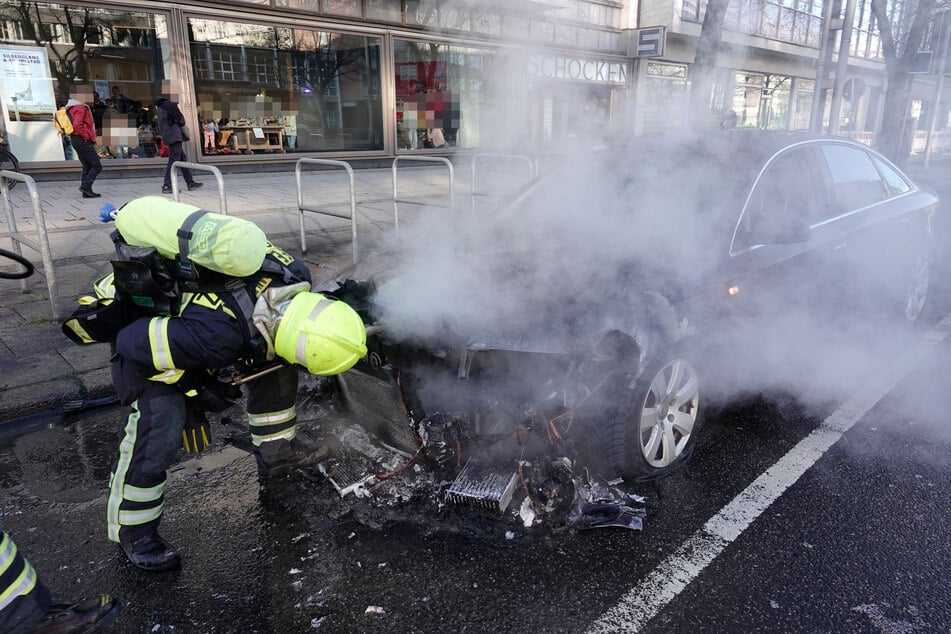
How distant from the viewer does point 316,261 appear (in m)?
6.59

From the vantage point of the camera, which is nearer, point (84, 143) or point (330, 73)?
point (84, 143)

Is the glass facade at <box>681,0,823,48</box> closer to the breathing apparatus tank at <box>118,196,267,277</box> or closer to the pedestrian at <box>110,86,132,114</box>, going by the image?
the pedestrian at <box>110,86,132,114</box>

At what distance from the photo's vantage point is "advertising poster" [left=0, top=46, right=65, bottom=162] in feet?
30.7

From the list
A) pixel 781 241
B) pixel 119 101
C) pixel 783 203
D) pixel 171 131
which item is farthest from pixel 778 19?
pixel 781 241

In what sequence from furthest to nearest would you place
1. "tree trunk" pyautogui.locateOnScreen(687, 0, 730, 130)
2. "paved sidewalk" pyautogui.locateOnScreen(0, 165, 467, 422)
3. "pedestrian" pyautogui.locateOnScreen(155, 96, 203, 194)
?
"pedestrian" pyautogui.locateOnScreen(155, 96, 203, 194) < "tree trunk" pyautogui.locateOnScreen(687, 0, 730, 130) < "paved sidewalk" pyautogui.locateOnScreen(0, 165, 467, 422)

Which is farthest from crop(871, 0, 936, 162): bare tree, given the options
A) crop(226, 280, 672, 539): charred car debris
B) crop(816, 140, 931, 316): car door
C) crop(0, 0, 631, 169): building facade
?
crop(226, 280, 672, 539): charred car debris

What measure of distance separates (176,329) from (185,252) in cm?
26

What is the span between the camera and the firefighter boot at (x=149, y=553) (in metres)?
2.32

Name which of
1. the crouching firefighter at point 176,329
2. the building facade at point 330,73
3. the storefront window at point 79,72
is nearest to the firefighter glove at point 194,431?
the crouching firefighter at point 176,329

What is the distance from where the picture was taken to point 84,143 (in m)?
8.52

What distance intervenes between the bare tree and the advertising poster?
16.1 m

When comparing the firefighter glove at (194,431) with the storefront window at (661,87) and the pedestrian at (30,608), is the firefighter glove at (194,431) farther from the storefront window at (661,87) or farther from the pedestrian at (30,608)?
the storefront window at (661,87)

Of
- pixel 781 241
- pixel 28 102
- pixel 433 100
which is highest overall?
pixel 433 100

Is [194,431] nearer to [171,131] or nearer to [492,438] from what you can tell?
[492,438]
